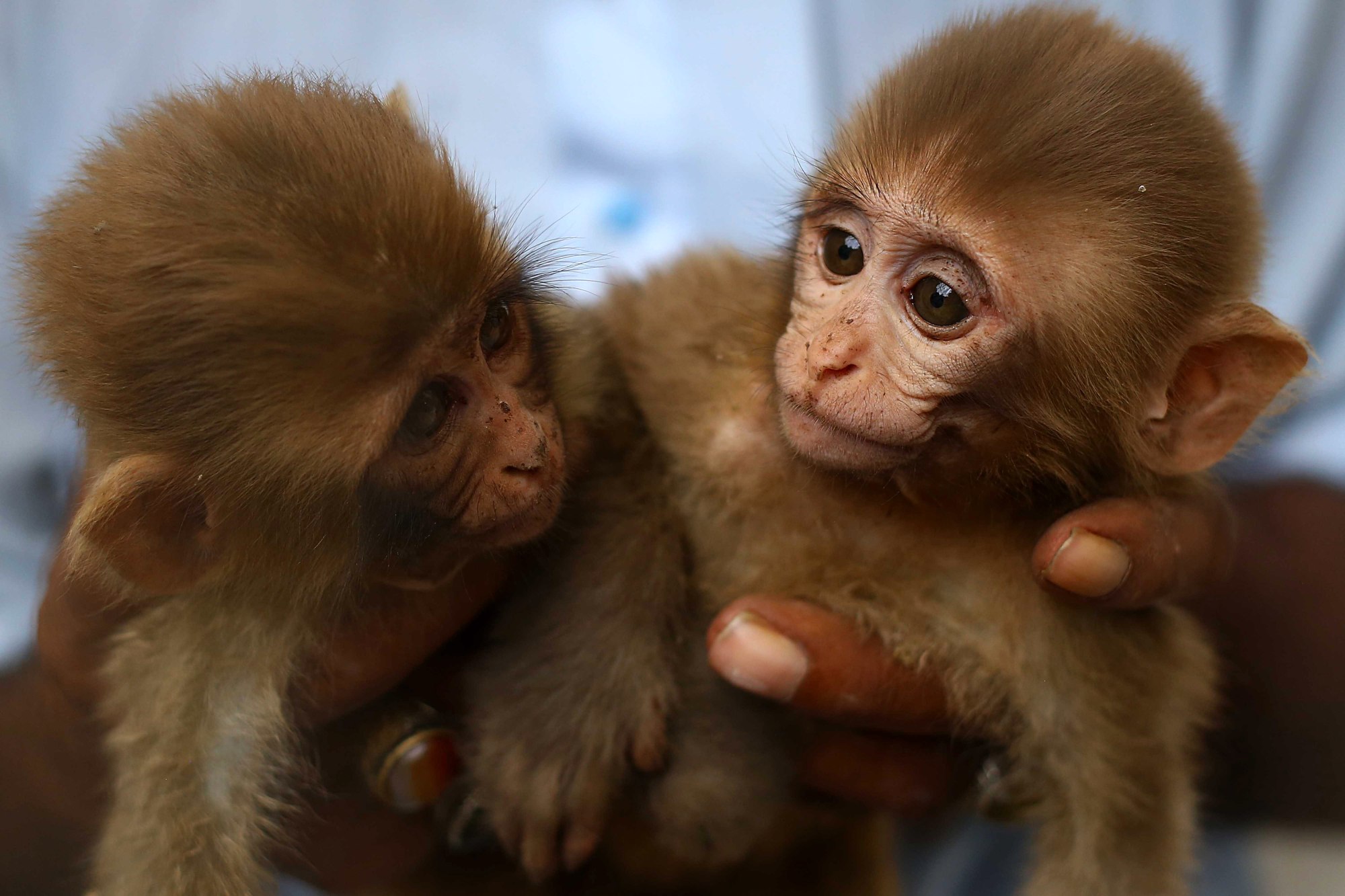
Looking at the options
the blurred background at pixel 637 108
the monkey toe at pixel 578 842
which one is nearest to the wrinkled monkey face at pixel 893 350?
the blurred background at pixel 637 108

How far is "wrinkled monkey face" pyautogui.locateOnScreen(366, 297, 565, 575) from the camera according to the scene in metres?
1.28

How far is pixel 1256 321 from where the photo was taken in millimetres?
1375

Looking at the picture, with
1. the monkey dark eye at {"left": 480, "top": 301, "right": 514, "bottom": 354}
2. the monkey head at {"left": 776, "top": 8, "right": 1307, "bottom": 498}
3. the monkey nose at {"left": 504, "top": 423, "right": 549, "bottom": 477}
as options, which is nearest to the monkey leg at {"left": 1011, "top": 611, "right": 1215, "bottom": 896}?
the monkey head at {"left": 776, "top": 8, "right": 1307, "bottom": 498}

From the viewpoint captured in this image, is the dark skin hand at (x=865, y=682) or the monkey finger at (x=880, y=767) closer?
the dark skin hand at (x=865, y=682)

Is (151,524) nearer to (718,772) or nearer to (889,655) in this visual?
(718,772)

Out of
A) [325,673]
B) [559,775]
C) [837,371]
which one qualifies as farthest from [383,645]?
[837,371]

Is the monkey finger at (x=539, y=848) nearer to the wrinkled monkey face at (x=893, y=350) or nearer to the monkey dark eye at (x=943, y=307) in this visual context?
the wrinkled monkey face at (x=893, y=350)

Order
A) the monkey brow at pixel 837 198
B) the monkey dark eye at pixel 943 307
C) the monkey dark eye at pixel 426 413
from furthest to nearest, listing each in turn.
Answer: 1. the monkey brow at pixel 837 198
2. the monkey dark eye at pixel 943 307
3. the monkey dark eye at pixel 426 413

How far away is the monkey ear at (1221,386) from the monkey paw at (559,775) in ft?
3.08

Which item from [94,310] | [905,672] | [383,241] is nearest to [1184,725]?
[905,672]

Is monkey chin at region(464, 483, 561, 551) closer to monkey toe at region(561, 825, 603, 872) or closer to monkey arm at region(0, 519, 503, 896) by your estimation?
monkey arm at region(0, 519, 503, 896)

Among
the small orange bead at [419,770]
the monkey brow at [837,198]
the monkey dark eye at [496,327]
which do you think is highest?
the monkey brow at [837,198]

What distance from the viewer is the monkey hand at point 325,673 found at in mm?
1528

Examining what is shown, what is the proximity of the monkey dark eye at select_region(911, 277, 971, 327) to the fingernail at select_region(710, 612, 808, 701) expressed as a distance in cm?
56
